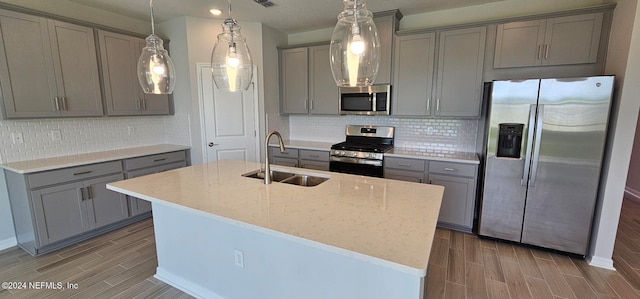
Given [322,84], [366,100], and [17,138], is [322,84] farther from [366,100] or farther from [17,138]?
[17,138]

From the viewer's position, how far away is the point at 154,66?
1.99 metres

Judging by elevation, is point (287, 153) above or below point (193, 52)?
below

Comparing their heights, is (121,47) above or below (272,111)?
above

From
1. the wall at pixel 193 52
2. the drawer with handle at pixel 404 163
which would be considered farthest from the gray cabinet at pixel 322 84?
the drawer with handle at pixel 404 163

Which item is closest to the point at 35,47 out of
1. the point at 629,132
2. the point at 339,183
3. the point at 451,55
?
the point at 339,183

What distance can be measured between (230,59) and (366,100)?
2.13 metres

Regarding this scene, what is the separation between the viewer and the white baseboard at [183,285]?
2.06 metres

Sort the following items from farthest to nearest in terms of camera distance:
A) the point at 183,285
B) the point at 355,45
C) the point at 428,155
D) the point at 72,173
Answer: the point at 428,155 → the point at 72,173 → the point at 183,285 → the point at 355,45

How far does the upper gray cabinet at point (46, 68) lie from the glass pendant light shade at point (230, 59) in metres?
2.08

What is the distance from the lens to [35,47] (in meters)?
2.68

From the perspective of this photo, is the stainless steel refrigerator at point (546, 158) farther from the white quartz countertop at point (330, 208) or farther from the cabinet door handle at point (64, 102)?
the cabinet door handle at point (64, 102)

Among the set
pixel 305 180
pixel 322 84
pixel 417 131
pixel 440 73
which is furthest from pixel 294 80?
pixel 305 180

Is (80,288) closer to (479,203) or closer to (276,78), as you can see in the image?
(276,78)

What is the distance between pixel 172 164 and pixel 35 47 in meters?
1.75
